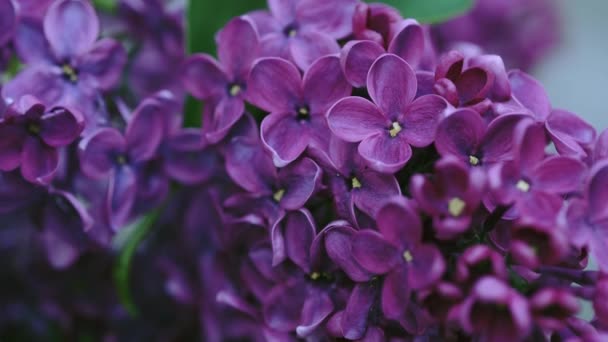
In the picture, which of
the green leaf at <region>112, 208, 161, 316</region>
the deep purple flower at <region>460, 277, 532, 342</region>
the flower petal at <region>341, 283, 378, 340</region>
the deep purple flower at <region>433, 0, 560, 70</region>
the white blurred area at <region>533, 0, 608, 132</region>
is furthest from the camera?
the white blurred area at <region>533, 0, 608, 132</region>

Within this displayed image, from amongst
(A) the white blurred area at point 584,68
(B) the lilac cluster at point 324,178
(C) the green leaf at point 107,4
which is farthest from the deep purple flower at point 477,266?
(A) the white blurred area at point 584,68

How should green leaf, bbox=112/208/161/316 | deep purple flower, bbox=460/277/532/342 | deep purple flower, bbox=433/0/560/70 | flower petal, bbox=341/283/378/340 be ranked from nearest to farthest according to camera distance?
deep purple flower, bbox=460/277/532/342, flower petal, bbox=341/283/378/340, green leaf, bbox=112/208/161/316, deep purple flower, bbox=433/0/560/70

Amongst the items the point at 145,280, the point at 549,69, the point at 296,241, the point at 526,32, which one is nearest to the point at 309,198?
the point at 296,241

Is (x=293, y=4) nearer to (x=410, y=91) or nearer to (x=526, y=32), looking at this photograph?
(x=410, y=91)

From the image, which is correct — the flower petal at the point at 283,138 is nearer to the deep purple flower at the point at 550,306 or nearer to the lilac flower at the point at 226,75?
the lilac flower at the point at 226,75

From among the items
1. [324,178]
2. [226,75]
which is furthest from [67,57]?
[324,178]

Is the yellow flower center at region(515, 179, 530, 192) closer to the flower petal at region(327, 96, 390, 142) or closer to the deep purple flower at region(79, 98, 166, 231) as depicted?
the flower petal at region(327, 96, 390, 142)

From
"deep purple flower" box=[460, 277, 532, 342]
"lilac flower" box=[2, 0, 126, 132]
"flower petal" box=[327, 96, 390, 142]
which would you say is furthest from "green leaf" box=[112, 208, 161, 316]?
"deep purple flower" box=[460, 277, 532, 342]
